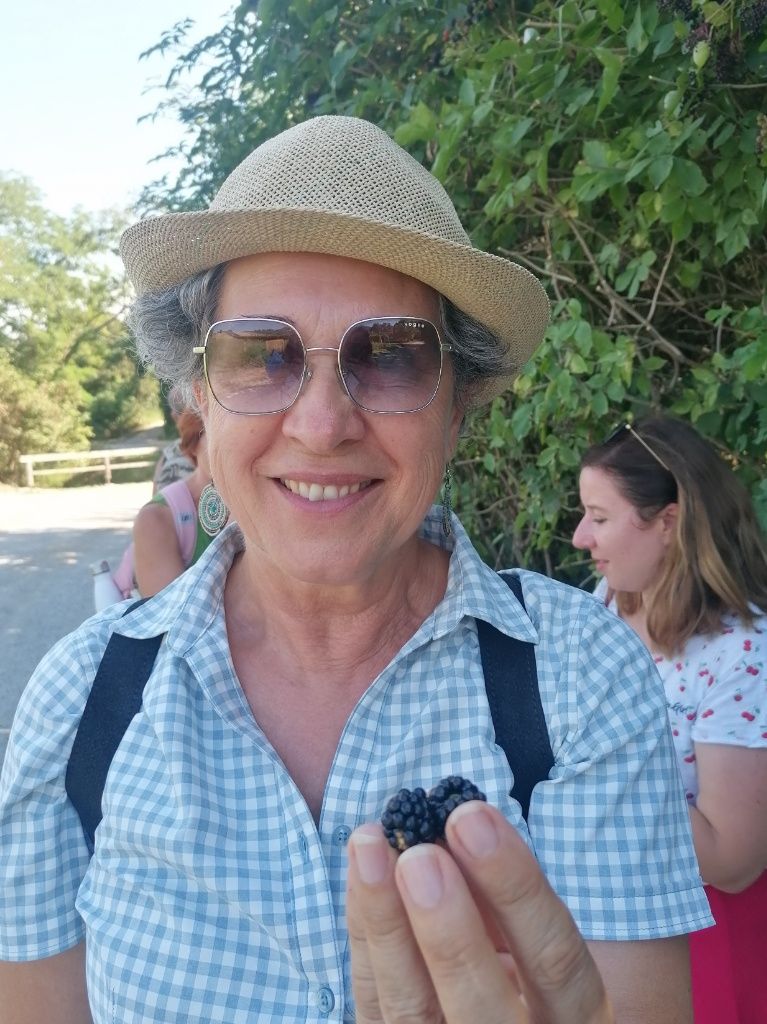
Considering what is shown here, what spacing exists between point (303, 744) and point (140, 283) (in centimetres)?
95

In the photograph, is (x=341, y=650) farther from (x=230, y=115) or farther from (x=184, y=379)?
(x=230, y=115)

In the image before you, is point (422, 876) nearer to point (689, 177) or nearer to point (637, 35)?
point (689, 177)

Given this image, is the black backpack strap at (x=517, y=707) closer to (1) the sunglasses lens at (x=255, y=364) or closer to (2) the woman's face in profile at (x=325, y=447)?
(2) the woman's face in profile at (x=325, y=447)

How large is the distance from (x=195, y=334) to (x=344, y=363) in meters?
0.40

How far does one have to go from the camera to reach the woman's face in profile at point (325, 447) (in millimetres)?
1478

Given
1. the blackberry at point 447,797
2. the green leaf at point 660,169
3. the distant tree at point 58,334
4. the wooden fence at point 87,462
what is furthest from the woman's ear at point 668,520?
the distant tree at point 58,334

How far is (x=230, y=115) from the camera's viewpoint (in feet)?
19.3

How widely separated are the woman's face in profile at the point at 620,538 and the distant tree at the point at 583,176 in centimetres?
42

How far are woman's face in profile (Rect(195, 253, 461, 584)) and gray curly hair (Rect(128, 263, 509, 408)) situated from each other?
2.2 inches

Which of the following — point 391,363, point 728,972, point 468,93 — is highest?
point 468,93

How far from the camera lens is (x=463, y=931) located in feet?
2.75

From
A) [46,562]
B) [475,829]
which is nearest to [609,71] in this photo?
[475,829]

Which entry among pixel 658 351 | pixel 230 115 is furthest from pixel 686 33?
pixel 230 115

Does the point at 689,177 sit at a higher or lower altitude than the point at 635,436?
higher
